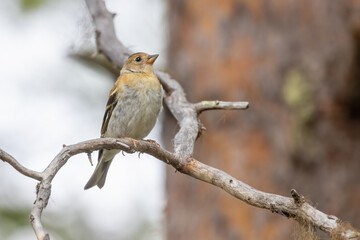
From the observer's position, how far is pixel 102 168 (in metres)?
6.24

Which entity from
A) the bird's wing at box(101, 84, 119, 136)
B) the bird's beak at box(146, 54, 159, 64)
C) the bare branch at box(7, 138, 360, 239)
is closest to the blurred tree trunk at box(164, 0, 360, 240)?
the bird's beak at box(146, 54, 159, 64)

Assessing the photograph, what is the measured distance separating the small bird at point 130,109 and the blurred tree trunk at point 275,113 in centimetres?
97

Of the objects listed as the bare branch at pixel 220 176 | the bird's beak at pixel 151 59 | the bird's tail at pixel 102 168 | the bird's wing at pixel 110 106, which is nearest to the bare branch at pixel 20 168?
the bare branch at pixel 220 176

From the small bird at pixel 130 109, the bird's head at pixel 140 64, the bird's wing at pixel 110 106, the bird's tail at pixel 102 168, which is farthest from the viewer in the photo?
the bird's head at pixel 140 64

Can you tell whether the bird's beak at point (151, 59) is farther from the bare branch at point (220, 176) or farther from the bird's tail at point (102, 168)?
the bare branch at point (220, 176)

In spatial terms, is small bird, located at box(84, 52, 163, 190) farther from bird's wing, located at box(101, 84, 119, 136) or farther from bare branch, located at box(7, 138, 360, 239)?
bare branch, located at box(7, 138, 360, 239)

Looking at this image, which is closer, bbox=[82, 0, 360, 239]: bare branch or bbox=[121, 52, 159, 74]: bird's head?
bbox=[82, 0, 360, 239]: bare branch

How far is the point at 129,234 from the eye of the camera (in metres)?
10.0

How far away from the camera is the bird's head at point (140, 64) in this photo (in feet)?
20.5

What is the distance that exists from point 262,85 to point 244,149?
2.21 ft

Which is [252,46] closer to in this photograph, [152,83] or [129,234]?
[152,83]

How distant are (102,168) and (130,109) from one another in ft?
2.58

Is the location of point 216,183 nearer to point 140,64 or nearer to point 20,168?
point 20,168

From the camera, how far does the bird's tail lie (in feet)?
20.0
